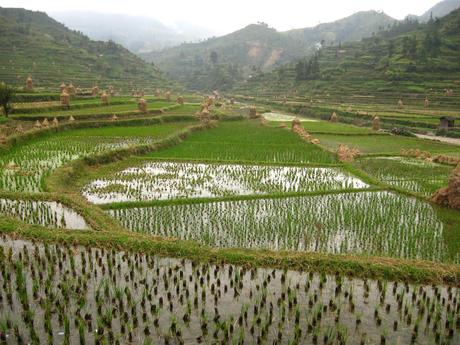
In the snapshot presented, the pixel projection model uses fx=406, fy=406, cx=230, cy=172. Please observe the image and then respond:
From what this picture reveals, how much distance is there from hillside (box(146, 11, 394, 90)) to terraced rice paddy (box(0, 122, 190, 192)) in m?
51.4

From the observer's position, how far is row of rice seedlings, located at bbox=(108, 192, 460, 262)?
307 inches

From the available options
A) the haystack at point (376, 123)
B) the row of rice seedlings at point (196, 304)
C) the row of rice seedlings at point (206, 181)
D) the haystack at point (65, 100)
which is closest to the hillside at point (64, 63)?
the haystack at point (65, 100)

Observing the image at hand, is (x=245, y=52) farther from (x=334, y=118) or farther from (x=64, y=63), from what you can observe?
(x=334, y=118)

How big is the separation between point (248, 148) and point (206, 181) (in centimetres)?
608

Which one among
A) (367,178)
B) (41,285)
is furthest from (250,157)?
(41,285)

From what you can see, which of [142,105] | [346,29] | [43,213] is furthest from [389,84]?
[346,29]

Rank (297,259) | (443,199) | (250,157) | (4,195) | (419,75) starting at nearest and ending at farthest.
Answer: (297,259)
(4,195)
(443,199)
(250,157)
(419,75)

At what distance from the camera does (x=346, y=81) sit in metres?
47.1

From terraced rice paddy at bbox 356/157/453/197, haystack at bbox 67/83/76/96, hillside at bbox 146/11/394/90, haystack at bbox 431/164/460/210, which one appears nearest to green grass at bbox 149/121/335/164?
terraced rice paddy at bbox 356/157/453/197

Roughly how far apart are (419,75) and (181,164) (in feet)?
115

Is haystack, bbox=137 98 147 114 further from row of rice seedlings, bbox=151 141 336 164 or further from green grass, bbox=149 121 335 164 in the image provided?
row of rice seedlings, bbox=151 141 336 164

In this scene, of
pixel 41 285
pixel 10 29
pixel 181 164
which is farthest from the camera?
pixel 10 29

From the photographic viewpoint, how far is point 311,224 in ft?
29.3

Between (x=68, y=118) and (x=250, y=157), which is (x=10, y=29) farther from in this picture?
(x=250, y=157)
